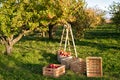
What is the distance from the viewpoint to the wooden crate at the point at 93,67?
68.9 feet

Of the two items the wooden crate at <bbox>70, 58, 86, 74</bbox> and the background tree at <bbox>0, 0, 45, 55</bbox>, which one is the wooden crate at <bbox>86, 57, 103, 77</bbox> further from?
the background tree at <bbox>0, 0, 45, 55</bbox>

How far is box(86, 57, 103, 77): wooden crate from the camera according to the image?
21.0m

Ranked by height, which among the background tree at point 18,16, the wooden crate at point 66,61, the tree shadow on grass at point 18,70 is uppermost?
the background tree at point 18,16

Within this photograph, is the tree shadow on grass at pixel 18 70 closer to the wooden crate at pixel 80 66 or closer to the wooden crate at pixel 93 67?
the wooden crate at pixel 80 66

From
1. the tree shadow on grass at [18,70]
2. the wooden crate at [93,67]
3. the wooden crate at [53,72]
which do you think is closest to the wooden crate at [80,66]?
the wooden crate at [93,67]

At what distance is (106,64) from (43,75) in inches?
260

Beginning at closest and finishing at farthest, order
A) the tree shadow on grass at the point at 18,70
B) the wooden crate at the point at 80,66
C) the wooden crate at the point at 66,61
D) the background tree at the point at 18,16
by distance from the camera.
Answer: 1. the tree shadow on grass at the point at 18,70
2. the wooden crate at the point at 80,66
3. the wooden crate at the point at 66,61
4. the background tree at the point at 18,16

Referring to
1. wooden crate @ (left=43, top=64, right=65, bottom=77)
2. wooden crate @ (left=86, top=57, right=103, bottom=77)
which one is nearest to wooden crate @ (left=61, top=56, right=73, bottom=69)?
wooden crate @ (left=43, top=64, right=65, bottom=77)

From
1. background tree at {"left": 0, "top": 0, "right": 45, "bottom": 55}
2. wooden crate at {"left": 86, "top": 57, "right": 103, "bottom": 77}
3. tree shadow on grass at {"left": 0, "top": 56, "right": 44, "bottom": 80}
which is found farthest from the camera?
background tree at {"left": 0, "top": 0, "right": 45, "bottom": 55}

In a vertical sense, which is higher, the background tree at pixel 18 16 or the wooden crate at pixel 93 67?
the background tree at pixel 18 16

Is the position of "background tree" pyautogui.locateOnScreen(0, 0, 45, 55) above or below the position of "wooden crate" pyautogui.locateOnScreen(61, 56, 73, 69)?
above

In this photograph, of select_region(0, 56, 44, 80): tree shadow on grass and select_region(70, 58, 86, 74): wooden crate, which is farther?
select_region(70, 58, 86, 74): wooden crate

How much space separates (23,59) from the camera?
2762 centimetres

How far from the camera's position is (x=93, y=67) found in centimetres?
2120
